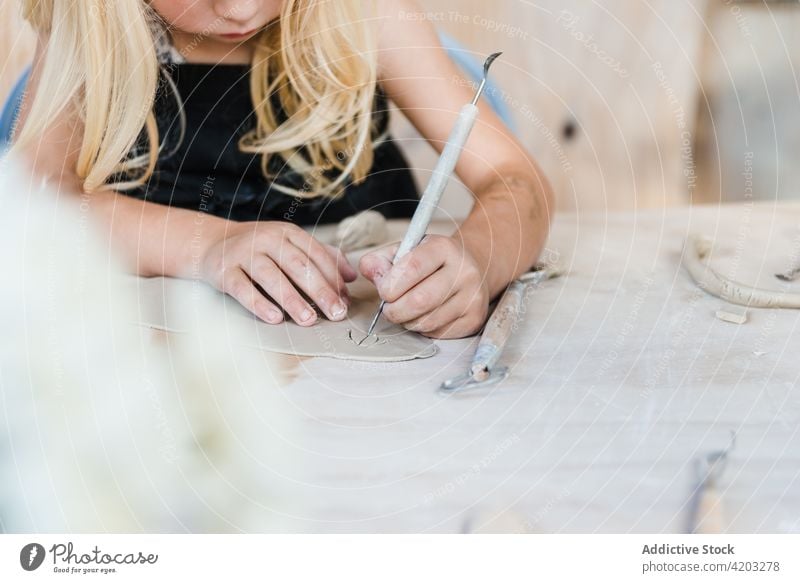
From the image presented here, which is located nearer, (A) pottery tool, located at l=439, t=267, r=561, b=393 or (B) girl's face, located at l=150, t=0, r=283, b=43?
(A) pottery tool, located at l=439, t=267, r=561, b=393

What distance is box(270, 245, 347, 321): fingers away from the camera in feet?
1.34

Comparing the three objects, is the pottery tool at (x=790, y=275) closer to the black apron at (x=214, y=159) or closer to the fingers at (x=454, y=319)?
the fingers at (x=454, y=319)

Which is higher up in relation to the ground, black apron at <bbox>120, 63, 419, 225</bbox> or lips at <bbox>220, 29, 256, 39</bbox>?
lips at <bbox>220, 29, 256, 39</bbox>

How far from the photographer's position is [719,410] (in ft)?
1.13

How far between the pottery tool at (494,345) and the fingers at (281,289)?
88mm

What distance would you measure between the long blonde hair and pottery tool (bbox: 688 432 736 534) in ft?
1.17

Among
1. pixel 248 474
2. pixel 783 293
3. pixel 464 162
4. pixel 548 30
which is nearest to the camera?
pixel 248 474

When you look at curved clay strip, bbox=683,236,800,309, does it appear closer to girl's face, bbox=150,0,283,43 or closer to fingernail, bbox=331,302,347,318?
fingernail, bbox=331,302,347,318

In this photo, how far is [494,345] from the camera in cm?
38

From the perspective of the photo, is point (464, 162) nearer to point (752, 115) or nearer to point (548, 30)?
point (548, 30)

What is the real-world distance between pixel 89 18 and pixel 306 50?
15 centimetres

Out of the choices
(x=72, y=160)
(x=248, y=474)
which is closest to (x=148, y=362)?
(x=248, y=474)

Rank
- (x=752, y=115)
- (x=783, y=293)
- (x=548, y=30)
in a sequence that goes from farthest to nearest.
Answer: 1. (x=752, y=115)
2. (x=548, y=30)
3. (x=783, y=293)

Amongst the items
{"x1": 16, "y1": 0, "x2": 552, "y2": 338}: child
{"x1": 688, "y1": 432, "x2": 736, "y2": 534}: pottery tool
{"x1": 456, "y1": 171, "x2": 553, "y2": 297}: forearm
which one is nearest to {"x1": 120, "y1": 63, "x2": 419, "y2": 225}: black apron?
{"x1": 16, "y1": 0, "x2": 552, "y2": 338}: child
